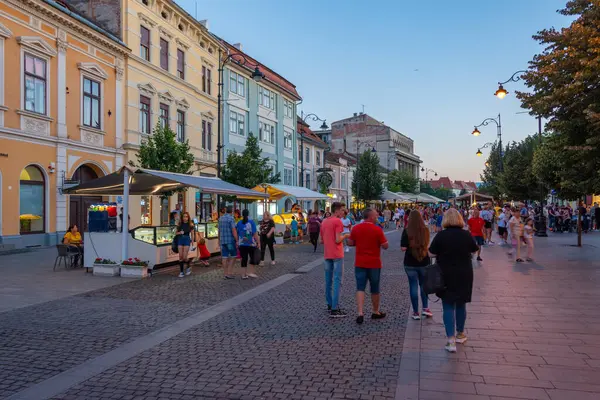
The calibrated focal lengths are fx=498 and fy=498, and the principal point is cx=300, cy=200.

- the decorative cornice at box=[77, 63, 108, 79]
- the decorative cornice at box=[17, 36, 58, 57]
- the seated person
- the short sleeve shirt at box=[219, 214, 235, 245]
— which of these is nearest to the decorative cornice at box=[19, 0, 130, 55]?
the decorative cornice at box=[17, 36, 58, 57]

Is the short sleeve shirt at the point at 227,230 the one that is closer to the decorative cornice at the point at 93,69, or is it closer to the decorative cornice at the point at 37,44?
the decorative cornice at the point at 37,44

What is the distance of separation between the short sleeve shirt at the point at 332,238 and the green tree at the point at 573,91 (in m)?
7.78

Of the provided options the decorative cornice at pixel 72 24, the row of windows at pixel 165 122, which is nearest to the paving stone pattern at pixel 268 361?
the decorative cornice at pixel 72 24

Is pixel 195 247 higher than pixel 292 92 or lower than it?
lower

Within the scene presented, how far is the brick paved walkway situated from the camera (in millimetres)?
4605

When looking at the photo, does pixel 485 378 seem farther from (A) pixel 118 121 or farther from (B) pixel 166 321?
(A) pixel 118 121

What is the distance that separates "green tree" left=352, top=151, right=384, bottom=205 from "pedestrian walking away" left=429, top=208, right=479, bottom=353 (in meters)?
44.3

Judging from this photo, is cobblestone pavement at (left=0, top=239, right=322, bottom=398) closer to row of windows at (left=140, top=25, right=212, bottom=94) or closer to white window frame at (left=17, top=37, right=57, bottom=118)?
white window frame at (left=17, top=37, right=57, bottom=118)

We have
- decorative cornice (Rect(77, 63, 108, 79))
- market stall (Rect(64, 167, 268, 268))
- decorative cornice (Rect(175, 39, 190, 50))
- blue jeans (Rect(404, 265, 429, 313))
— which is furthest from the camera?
decorative cornice (Rect(175, 39, 190, 50))

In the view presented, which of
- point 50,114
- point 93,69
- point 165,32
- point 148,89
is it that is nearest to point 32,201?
point 50,114

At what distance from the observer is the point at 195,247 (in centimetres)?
1511

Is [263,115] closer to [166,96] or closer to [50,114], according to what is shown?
[166,96]

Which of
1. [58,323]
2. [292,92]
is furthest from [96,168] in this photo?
[292,92]

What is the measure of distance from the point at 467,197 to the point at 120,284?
39.0 meters
